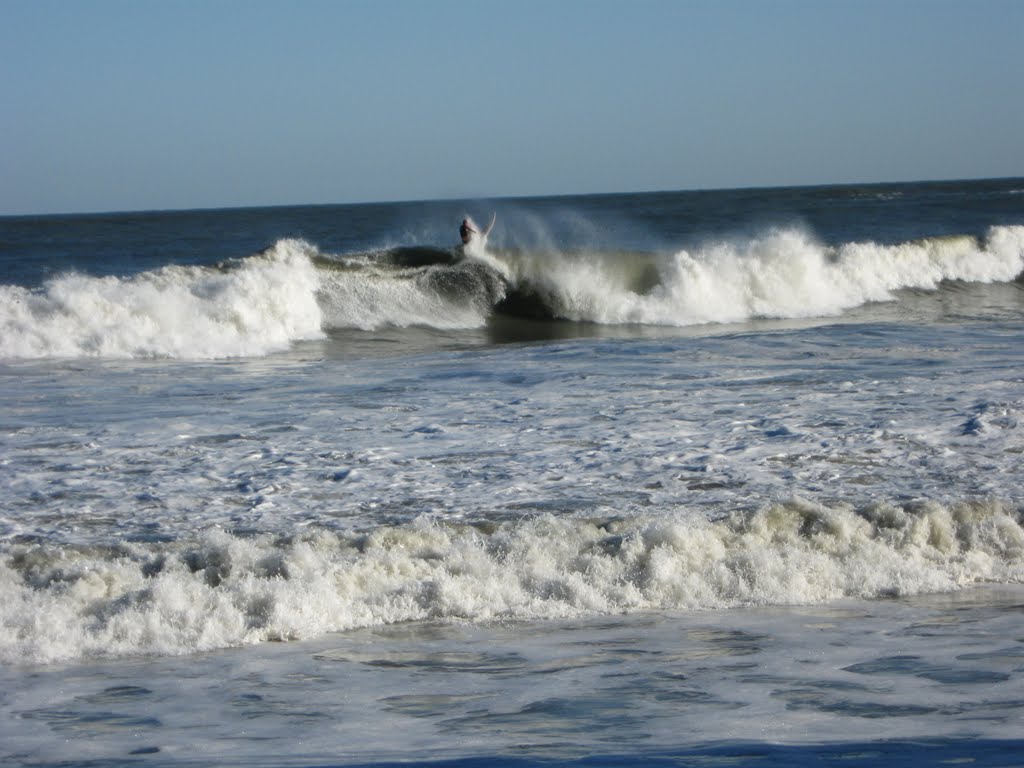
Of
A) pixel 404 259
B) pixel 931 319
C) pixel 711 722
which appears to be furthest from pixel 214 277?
pixel 711 722

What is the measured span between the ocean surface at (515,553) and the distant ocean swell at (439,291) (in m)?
0.33

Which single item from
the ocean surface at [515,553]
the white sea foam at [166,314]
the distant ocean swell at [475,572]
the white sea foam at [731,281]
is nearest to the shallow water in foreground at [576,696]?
the ocean surface at [515,553]

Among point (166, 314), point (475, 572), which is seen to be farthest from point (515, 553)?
point (166, 314)

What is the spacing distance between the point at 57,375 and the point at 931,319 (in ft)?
39.5

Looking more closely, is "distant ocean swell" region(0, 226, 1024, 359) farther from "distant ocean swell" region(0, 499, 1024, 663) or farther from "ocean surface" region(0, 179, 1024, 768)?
"distant ocean swell" region(0, 499, 1024, 663)

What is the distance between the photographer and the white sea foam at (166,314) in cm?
1512

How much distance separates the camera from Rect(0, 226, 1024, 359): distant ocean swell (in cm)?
1563

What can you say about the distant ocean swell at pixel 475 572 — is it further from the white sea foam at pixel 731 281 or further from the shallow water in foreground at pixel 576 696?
the white sea foam at pixel 731 281

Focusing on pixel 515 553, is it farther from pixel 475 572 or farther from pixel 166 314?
pixel 166 314

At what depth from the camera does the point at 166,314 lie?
52.5ft

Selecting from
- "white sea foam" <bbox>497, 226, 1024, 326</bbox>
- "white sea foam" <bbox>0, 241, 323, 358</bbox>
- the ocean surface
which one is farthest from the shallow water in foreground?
"white sea foam" <bbox>497, 226, 1024, 326</bbox>

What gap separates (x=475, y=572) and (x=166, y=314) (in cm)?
1112

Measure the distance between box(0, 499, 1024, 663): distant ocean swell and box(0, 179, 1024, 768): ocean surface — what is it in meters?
0.02

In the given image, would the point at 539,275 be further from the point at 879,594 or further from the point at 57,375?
the point at 879,594
